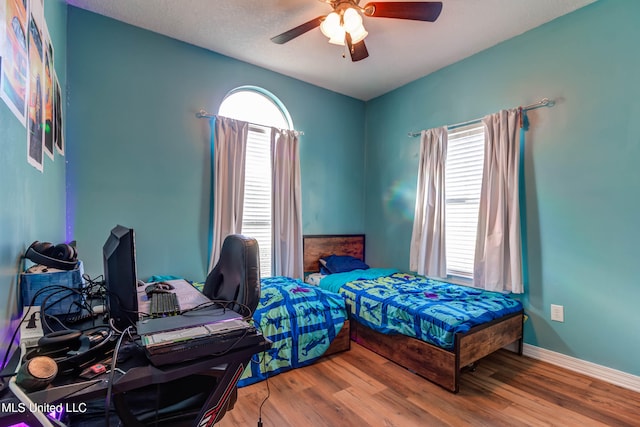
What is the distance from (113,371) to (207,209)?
8.11 feet

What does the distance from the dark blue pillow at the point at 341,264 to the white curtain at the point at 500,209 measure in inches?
54.6

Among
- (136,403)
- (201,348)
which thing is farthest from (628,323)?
(136,403)

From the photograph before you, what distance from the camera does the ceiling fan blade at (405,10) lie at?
1.90 meters

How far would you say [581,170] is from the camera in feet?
7.86

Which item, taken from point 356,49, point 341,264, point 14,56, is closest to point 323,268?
point 341,264

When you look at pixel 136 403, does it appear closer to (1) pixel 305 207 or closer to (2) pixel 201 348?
(2) pixel 201 348

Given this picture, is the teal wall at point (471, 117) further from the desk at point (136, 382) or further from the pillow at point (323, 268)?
the pillow at point (323, 268)

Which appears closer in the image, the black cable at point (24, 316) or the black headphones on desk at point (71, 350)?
the black headphones on desk at point (71, 350)

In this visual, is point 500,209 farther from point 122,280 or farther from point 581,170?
point 122,280

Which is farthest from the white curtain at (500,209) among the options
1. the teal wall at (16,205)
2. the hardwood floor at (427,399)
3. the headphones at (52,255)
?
the teal wall at (16,205)

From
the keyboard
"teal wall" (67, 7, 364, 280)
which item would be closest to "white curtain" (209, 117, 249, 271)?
"teal wall" (67, 7, 364, 280)

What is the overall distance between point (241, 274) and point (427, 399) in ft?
4.93

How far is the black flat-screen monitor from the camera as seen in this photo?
1.01 m

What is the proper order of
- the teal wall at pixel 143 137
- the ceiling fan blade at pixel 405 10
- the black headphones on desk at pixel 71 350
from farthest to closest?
1. the teal wall at pixel 143 137
2. the ceiling fan blade at pixel 405 10
3. the black headphones on desk at pixel 71 350
